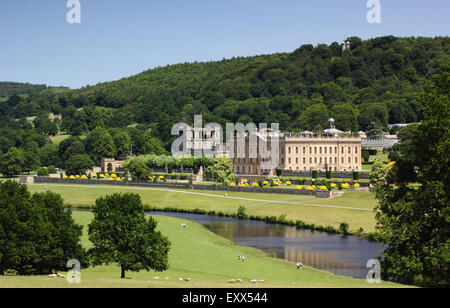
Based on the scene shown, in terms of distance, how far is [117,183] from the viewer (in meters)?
115

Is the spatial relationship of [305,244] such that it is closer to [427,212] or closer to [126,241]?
[427,212]

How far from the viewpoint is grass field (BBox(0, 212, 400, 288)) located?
34625mm

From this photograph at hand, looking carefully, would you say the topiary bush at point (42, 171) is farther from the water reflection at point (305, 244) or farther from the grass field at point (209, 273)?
the grass field at point (209, 273)

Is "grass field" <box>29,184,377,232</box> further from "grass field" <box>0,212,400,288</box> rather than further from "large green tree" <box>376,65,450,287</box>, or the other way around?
"large green tree" <box>376,65,450,287</box>

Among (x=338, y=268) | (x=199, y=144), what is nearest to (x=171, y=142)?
(x=199, y=144)

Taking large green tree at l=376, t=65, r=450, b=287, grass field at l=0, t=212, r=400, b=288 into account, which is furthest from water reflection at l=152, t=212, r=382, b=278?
large green tree at l=376, t=65, r=450, b=287

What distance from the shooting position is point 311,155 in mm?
133500

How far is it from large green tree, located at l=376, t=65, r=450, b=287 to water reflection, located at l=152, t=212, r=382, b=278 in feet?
20.4

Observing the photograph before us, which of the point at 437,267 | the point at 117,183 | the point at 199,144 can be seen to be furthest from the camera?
the point at 199,144

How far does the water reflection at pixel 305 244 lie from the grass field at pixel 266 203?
14.9ft

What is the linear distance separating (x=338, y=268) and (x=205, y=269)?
9.08m

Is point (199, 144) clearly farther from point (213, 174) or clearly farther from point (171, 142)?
point (213, 174)

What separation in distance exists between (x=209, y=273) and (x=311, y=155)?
89115mm

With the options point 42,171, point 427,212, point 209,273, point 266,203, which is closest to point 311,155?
point 266,203
